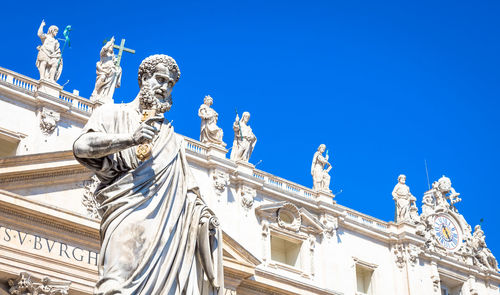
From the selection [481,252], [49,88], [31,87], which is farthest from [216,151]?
[481,252]

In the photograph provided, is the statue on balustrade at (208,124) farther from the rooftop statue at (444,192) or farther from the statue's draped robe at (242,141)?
Answer: the rooftop statue at (444,192)

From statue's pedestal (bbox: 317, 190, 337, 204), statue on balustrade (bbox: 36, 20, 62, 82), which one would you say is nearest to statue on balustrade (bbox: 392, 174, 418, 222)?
statue's pedestal (bbox: 317, 190, 337, 204)

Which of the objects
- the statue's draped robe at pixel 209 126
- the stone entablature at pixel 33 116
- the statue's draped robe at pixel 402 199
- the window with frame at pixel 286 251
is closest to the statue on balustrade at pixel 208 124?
the statue's draped robe at pixel 209 126

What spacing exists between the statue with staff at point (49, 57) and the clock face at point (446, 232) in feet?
52.3

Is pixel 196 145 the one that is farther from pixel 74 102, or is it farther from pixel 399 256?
pixel 399 256

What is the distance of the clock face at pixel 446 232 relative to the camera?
30.9 meters

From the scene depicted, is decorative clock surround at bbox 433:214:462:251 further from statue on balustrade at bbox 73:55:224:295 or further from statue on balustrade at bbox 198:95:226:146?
statue on balustrade at bbox 73:55:224:295

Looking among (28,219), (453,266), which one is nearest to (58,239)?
(28,219)

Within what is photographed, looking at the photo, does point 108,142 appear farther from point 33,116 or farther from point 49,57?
point 49,57

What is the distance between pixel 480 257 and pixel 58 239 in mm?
17819

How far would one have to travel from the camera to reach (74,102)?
22453 mm

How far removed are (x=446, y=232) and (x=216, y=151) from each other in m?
11.2

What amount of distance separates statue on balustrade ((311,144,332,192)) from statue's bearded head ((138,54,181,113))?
73.3ft

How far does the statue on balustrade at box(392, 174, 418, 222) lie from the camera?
29234 mm
